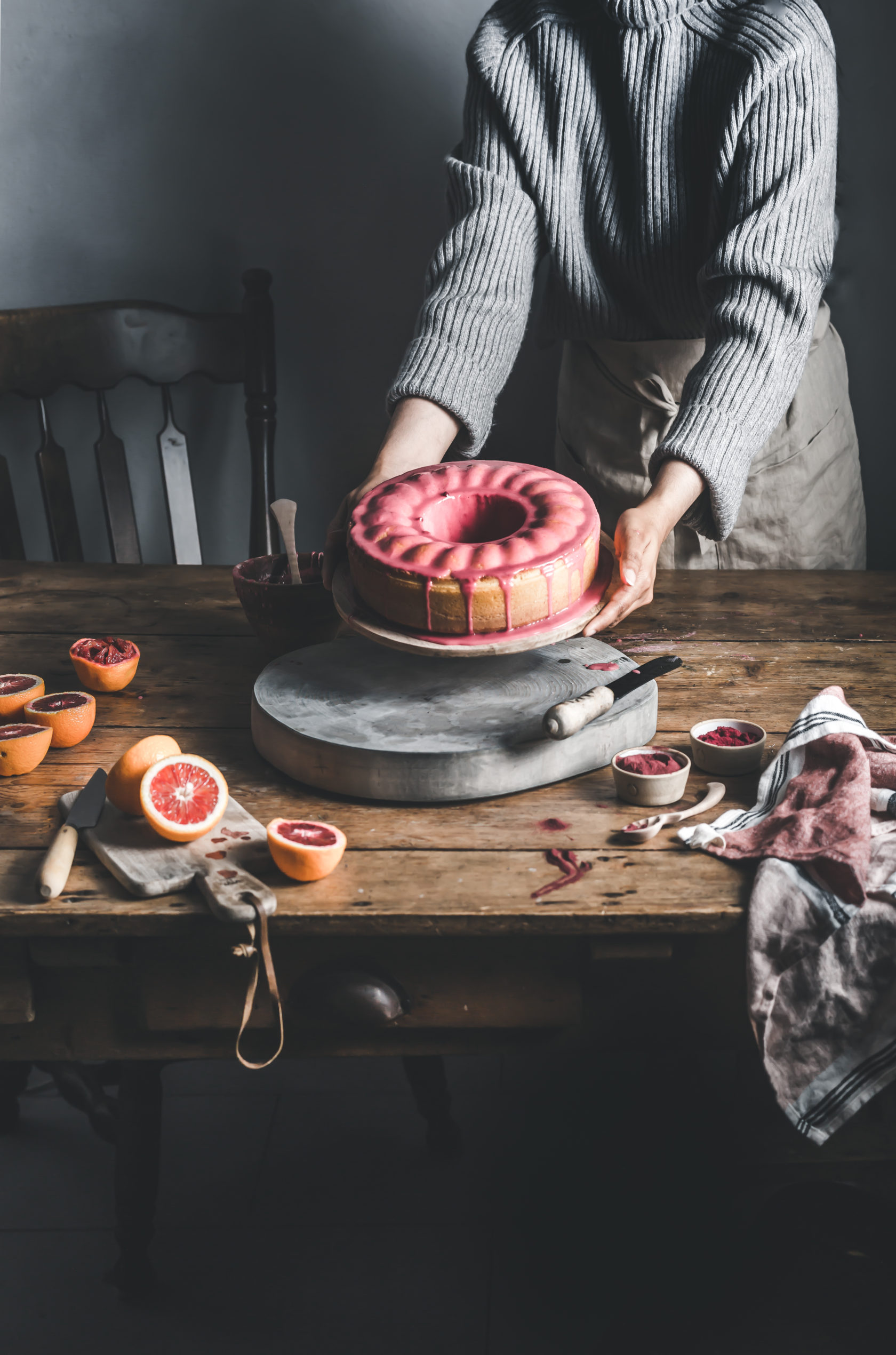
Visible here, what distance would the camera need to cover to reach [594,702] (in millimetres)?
1065

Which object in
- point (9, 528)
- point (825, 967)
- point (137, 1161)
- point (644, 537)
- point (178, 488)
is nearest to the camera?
point (825, 967)

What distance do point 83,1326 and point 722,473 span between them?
4.79 ft

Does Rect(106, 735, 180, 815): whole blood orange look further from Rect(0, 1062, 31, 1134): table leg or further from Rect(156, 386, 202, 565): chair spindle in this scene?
Rect(156, 386, 202, 565): chair spindle

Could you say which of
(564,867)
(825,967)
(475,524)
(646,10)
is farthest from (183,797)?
(646,10)

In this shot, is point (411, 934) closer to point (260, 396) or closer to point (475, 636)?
point (475, 636)

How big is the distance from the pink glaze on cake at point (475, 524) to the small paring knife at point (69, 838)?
1.20 ft

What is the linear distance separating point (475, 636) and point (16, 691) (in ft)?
1.84

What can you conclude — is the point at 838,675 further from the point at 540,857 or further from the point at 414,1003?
the point at 414,1003

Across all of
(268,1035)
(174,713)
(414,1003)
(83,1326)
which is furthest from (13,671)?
(83,1326)

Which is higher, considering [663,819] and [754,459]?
[754,459]

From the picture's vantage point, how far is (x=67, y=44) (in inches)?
88.0

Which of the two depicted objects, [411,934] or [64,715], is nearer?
[411,934]

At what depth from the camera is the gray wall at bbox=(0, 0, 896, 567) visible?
223 cm

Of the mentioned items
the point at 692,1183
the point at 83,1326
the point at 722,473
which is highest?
the point at 722,473
